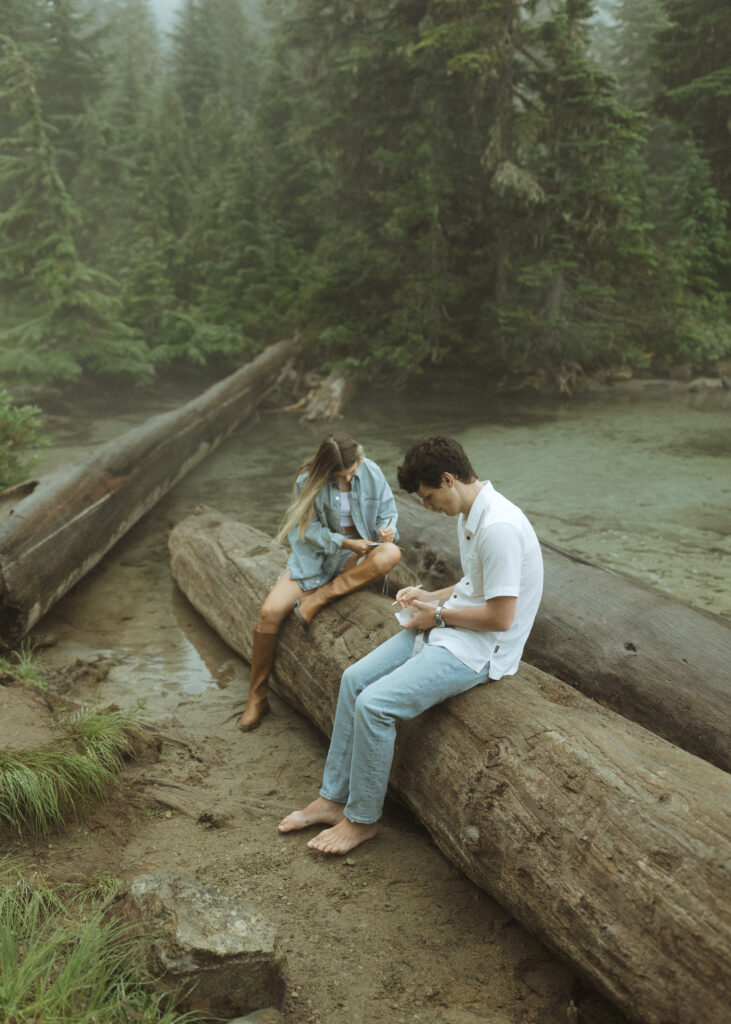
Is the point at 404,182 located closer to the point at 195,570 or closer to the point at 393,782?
the point at 195,570

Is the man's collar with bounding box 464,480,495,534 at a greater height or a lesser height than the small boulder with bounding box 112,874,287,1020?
greater

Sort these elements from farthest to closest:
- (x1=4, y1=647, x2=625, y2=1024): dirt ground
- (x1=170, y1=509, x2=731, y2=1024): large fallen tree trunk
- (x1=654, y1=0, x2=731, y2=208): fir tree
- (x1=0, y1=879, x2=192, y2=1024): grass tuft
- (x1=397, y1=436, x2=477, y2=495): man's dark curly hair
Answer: (x1=654, y1=0, x2=731, y2=208): fir tree, (x1=397, y1=436, x2=477, y2=495): man's dark curly hair, (x1=4, y1=647, x2=625, y2=1024): dirt ground, (x1=170, y1=509, x2=731, y2=1024): large fallen tree trunk, (x1=0, y1=879, x2=192, y2=1024): grass tuft

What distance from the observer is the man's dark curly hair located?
321cm

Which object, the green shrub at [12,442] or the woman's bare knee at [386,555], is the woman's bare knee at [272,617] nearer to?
the woman's bare knee at [386,555]

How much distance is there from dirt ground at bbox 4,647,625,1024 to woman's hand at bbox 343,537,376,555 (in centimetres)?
125

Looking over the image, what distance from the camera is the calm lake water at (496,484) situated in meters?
6.42

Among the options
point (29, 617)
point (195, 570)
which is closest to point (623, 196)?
point (195, 570)

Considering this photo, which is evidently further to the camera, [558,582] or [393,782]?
[558,582]

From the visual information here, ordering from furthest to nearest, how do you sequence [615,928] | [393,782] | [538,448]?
[538,448], [393,782], [615,928]

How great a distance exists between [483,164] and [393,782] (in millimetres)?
15788

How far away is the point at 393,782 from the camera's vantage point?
370 cm

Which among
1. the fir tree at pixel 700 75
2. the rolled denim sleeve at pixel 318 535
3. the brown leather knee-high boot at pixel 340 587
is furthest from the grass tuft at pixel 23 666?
the fir tree at pixel 700 75

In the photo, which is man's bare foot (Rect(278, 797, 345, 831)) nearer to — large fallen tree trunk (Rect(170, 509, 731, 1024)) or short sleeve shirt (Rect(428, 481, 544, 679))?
large fallen tree trunk (Rect(170, 509, 731, 1024))

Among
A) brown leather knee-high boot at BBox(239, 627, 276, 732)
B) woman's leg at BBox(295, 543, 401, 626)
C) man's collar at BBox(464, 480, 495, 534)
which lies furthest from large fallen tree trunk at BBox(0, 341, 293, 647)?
man's collar at BBox(464, 480, 495, 534)
